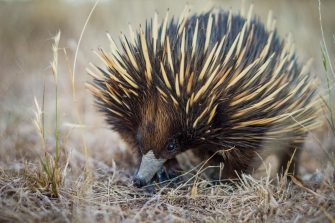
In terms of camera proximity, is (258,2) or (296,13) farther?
(258,2)

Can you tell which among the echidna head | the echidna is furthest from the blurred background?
the echidna head

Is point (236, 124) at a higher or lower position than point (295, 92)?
lower

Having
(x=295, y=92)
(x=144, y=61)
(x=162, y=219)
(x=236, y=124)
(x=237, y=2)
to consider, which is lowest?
(x=162, y=219)

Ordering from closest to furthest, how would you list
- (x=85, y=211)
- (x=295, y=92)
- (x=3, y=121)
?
1. (x=85, y=211)
2. (x=295, y=92)
3. (x=3, y=121)

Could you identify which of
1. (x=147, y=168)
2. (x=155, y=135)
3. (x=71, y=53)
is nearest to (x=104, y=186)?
(x=147, y=168)

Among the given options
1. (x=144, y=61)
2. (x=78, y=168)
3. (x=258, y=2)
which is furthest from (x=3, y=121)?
(x=258, y=2)

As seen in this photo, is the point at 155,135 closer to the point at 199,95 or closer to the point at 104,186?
the point at 199,95

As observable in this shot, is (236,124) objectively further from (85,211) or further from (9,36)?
(9,36)
